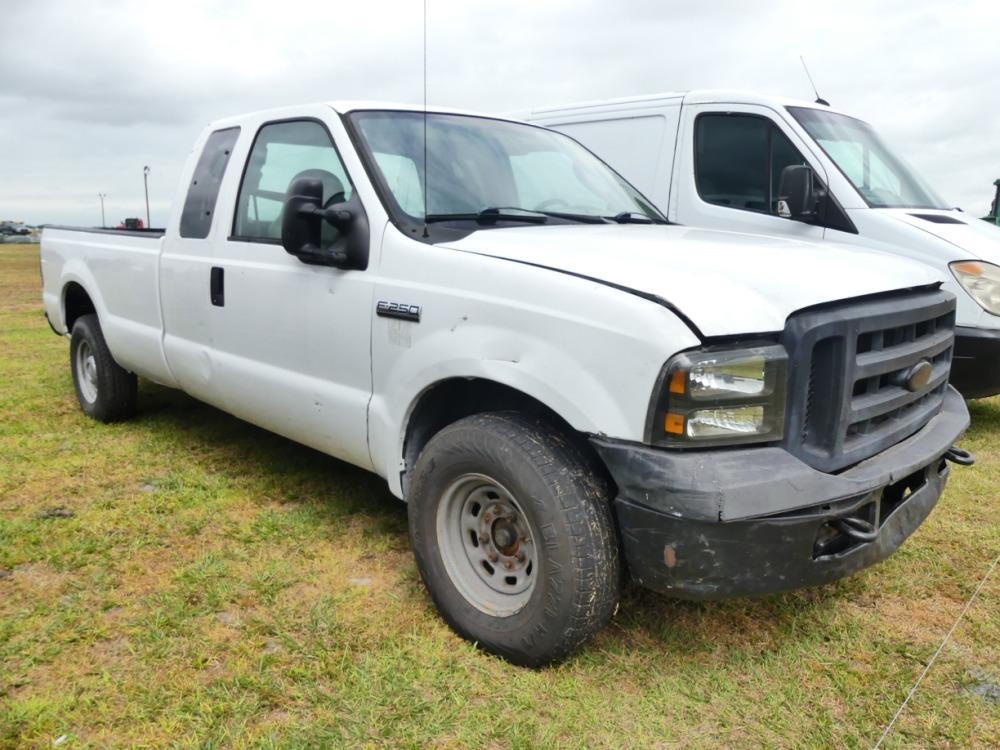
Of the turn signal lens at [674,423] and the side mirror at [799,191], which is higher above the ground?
the side mirror at [799,191]

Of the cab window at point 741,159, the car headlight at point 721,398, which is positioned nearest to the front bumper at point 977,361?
the cab window at point 741,159

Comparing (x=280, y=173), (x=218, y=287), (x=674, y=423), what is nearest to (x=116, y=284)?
(x=218, y=287)

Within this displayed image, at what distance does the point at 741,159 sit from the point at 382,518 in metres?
3.83

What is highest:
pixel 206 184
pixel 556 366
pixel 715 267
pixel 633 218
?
pixel 206 184

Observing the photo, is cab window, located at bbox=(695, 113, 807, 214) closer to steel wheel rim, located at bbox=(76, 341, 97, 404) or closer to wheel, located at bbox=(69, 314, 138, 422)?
wheel, located at bbox=(69, 314, 138, 422)

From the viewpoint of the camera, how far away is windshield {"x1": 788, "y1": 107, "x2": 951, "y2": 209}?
5.66 metres

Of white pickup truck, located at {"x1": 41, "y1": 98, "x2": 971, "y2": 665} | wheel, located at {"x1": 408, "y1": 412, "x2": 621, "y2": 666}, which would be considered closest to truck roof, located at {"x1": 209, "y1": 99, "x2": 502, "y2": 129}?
white pickup truck, located at {"x1": 41, "y1": 98, "x2": 971, "y2": 665}

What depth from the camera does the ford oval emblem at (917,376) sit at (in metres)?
2.82

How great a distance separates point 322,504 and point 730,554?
238 centimetres

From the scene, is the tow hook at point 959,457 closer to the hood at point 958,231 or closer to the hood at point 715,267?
the hood at point 715,267

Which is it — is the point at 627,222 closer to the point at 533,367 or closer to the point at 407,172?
the point at 407,172

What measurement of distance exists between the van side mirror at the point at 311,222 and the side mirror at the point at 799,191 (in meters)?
3.20

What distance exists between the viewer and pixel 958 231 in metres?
5.27

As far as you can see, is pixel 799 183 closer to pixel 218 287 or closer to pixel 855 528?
pixel 855 528
